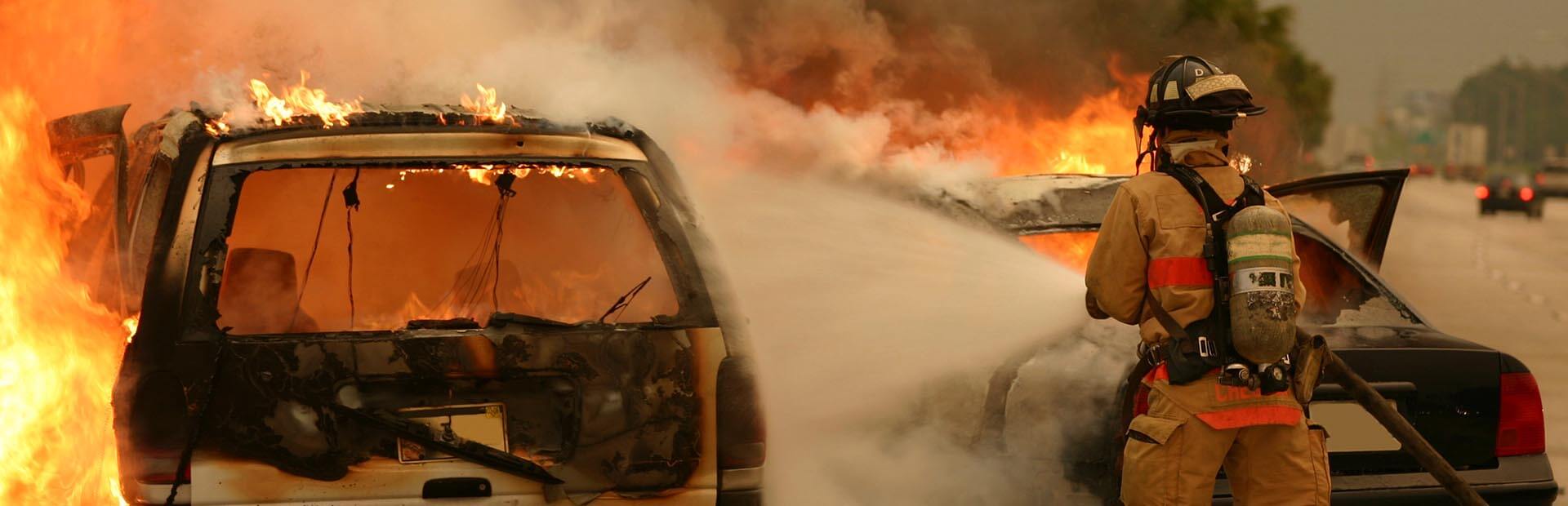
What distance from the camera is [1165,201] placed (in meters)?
4.01

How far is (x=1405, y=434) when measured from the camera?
13.8 feet

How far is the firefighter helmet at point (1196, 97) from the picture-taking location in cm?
404

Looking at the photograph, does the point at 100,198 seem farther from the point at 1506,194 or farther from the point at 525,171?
the point at 1506,194

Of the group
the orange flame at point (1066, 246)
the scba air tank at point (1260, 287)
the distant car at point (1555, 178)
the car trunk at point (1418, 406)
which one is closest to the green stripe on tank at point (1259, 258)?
the scba air tank at point (1260, 287)

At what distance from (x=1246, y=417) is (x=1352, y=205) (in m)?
2.03

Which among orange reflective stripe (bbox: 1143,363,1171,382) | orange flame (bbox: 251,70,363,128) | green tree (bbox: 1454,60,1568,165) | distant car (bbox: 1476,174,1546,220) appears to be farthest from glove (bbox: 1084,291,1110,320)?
green tree (bbox: 1454,60,1568,165)

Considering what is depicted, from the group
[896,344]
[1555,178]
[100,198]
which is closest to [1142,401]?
[896,344]

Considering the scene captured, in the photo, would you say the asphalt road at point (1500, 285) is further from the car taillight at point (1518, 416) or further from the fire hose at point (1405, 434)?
the fire hose at point (1405, 434)

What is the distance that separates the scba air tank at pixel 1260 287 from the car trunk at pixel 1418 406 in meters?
0.74

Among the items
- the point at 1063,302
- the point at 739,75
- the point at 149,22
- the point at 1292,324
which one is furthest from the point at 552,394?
the point at 739,75

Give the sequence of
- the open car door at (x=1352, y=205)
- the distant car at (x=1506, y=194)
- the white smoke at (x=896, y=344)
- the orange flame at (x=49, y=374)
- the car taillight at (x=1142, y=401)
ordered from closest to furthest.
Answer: the orange flame at (x=49, y=374)
the car taillight at (x=1142, y=401)
the white smoke at (x=896, y=344)
the open car door at (x=1352, y=205)
the distant car at (x=1506, y=194)

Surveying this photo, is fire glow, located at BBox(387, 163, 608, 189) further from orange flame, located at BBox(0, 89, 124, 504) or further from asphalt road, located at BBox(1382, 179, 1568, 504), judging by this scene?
asphalt road, located at BBox(1382, 179, 1568, 504)

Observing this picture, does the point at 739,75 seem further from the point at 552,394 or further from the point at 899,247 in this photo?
the point at 552,394

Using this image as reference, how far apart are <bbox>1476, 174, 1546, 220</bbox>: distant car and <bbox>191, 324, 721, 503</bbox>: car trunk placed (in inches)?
1816
